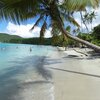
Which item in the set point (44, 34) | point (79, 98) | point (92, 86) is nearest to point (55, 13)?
point (92, 86)

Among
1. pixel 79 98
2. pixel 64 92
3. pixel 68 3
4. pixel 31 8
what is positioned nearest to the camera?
pixel 79 98

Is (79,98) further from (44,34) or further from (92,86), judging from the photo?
(44,34)

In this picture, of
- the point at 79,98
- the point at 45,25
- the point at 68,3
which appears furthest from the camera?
the point at 45,25

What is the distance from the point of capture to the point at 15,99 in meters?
8.52

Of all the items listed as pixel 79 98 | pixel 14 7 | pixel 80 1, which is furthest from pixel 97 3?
pixel 79 98

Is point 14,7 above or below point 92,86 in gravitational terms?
above

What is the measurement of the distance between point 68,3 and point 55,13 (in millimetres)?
839

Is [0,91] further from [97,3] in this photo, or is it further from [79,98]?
[97,3]

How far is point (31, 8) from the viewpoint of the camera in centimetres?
1082

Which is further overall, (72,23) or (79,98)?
(72,23)

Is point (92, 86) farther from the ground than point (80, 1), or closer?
closer

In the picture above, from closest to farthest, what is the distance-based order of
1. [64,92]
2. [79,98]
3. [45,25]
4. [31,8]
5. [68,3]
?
[79,98]
[64,92]
[68,3]
[31,8]
[45,25]

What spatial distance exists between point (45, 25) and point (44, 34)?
101 cm

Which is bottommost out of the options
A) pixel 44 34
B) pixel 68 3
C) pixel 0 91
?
pixel 0 91
